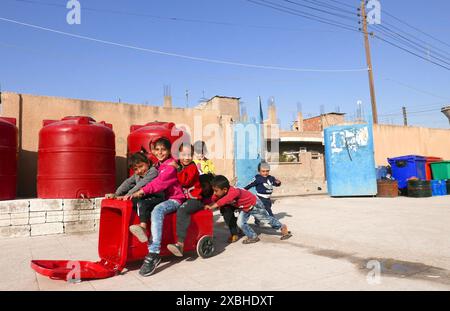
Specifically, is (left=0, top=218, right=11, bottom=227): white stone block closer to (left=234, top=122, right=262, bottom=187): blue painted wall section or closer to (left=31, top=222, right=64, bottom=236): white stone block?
(left=31, top=222, right=64, bottom=236): white stone block

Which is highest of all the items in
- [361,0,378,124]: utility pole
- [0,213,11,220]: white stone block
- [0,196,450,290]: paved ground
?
[361,0,378,124]: utility pole

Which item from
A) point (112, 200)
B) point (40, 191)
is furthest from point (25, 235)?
point (112, 200)

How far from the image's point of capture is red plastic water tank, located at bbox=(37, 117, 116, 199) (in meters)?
6.36

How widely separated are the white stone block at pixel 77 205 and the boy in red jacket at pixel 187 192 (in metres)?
2.78

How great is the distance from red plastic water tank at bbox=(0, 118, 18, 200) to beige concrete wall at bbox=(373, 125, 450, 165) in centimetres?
1472

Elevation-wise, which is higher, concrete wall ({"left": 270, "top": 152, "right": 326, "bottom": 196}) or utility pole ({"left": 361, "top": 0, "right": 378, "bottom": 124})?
utility pole ({"left": 361, "top": 0, "right": 378, "bottom": 124})

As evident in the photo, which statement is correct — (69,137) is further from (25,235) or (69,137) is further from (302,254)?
(302,254)

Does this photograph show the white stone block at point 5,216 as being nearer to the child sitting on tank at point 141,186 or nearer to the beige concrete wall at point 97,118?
the beige concrete wall at point 97,118

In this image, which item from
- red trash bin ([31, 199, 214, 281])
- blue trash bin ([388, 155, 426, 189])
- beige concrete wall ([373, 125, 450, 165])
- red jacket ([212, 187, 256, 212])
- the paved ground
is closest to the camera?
the paved ground

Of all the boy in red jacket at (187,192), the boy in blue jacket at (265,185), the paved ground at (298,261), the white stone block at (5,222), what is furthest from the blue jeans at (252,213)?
the white stone block at (5,222)

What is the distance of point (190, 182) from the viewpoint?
4.45 m

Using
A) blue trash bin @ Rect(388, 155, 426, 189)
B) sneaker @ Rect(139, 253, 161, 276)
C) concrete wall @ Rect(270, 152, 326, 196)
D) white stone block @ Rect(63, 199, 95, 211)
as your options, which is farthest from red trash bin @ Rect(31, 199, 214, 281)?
concrete wall @ Rect(270, 152, 326, 196)

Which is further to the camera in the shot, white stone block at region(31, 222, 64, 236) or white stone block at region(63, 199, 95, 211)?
white stone block at region(63, 199, 95, 211)
